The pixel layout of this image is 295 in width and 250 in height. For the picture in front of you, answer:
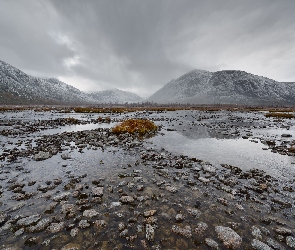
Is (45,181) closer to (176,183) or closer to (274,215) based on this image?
(176,183)

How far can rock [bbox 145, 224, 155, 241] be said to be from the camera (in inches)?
243

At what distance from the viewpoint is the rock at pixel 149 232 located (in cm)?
617

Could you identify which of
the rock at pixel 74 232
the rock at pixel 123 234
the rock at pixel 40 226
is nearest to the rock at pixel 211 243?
the rock at pixel 123 234

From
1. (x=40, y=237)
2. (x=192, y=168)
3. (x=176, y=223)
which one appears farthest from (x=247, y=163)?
(x=40, y=237)

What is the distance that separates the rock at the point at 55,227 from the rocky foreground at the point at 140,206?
0.04 meters

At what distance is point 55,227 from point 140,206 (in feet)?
11.4

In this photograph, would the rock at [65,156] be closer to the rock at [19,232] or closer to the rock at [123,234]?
the rock at [19,232]

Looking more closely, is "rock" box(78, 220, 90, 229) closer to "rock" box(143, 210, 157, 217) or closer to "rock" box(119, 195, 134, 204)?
"rock" box(119, 195, 134, 204)

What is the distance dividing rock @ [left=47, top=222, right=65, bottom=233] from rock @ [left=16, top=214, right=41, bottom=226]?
768 mm

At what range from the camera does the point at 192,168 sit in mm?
12469

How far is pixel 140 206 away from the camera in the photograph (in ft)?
26.3

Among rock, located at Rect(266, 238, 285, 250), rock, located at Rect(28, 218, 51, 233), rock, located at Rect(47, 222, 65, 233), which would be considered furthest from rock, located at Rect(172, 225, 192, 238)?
rock, located at Rect(28, 218, 51, 233)

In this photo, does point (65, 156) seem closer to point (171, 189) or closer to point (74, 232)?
point (74, 232)

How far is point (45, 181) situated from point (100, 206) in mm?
4447
